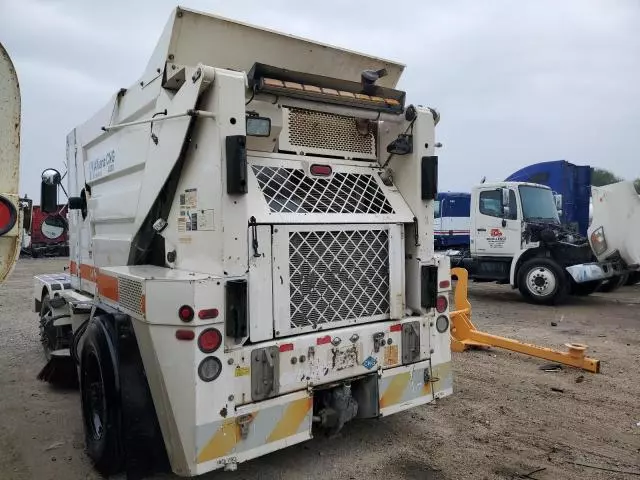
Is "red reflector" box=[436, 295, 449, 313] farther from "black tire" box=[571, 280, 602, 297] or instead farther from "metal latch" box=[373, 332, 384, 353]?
"black tire" box=[571, 280, 602, 297]

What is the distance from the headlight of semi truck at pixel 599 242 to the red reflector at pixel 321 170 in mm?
8664

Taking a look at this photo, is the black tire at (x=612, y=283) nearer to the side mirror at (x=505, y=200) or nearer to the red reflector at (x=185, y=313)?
the side mirror at (x=505, y=200)

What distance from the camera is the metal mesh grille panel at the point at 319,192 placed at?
3359mm

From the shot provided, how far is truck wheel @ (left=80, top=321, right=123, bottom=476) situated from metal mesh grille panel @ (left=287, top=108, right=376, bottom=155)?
1.91 metres

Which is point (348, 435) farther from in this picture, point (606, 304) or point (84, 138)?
point (606, 304)

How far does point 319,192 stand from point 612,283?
32.0 ft

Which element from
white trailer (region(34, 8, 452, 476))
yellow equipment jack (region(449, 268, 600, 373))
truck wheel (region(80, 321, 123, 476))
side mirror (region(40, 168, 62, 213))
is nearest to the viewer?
white trailer (region(34, 8, 452, 476))

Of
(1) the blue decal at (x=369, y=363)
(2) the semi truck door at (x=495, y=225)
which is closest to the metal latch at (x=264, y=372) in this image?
(1) the blue decal at (x=369, y=363)

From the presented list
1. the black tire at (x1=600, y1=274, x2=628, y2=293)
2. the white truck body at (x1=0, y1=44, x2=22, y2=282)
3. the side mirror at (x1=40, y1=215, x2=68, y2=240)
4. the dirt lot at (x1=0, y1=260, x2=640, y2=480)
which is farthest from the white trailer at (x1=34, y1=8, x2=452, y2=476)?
the black tire at (x1=600, y1=274, x2=628, y2=293)

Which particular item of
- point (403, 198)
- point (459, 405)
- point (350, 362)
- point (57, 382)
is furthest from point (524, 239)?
point (57, 382)

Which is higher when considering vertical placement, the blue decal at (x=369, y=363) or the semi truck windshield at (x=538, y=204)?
the semi truck windshield at (x=538, y=204)

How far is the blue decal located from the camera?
3.51m

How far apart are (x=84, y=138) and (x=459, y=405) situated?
15.2 ft

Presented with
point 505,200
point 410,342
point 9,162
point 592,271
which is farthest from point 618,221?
point 9,162
